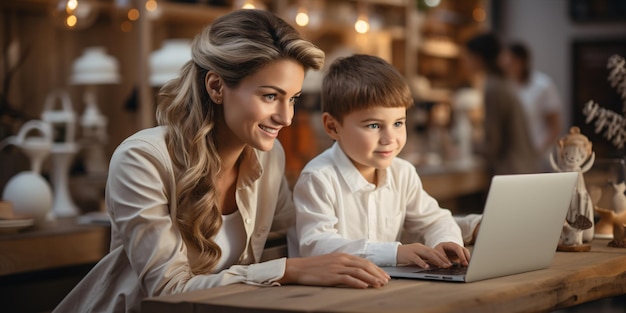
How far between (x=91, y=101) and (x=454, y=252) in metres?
3.08

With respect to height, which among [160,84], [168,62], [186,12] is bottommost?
[160,84]

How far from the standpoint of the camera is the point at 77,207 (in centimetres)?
425

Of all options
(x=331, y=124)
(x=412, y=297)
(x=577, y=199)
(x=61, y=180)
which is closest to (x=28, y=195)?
(x=61, y=180)

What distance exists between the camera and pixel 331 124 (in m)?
2.30

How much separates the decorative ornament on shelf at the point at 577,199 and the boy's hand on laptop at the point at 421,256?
0.50 metres

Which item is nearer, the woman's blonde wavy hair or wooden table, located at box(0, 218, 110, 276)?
the woman's blonde wavy hair

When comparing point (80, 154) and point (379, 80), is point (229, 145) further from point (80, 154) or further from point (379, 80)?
point (80, 154)

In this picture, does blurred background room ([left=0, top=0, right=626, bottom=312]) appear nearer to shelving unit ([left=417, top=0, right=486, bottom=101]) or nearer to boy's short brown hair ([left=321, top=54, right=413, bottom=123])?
shelving unit ([left=417, top=0, right=486, bottom=101])

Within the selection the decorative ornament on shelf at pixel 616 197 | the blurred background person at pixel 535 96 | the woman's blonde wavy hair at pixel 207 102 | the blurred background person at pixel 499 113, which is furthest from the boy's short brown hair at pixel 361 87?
the blurred background person at pixel 535 96

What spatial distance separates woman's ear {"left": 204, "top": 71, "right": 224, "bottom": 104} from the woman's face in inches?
1.1

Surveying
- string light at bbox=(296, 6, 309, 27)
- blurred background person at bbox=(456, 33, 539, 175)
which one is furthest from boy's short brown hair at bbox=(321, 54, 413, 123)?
blurred background person at bbox=(456, 33, 539, 175)

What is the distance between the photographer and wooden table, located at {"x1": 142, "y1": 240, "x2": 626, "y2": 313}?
1.53m

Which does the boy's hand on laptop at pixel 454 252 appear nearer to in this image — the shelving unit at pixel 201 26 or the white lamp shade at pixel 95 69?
the white lamp shade at pixel 95 69

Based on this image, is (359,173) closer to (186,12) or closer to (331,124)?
(331,124)
